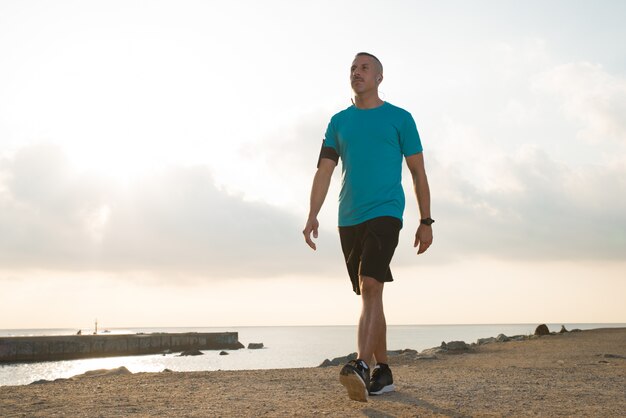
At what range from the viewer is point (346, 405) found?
14.2ft

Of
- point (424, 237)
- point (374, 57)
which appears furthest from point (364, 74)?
point (424, 237)

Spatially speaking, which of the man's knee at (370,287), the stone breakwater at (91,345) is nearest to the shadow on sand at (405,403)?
the man's knee at (370,287)

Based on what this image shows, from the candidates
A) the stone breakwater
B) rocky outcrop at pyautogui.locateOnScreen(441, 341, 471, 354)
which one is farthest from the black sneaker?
the stone breakwater

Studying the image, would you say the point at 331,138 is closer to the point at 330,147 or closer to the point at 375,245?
the point at 330,147

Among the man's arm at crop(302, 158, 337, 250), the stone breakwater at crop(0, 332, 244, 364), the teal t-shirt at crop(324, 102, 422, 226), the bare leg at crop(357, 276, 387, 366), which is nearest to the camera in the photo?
the bare leg at crop(357, 276, 387, 366)

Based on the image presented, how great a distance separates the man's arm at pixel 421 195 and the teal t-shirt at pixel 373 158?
8 cm

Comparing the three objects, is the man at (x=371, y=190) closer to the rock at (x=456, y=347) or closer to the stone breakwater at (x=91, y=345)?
the rock at (x=456, y=347)

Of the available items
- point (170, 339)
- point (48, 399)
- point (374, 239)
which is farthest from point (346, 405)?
point (170, 339)

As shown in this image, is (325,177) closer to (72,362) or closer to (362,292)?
(362,292)

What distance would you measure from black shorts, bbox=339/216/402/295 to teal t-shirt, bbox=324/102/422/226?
0.06 m

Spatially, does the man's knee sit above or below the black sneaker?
above

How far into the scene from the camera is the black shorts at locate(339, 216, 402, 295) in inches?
172

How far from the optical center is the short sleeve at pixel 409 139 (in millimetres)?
4711

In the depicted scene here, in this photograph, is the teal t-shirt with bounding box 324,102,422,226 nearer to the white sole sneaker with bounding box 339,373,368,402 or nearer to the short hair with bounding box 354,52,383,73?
the short hair with bounding box 354,52,383,73
